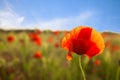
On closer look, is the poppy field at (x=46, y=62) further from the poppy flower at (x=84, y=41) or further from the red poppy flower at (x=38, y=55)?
the poppy flower at (x=84, y=41)

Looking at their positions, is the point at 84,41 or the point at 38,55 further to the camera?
the point at 38,55

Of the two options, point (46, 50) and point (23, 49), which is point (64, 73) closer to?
point (46, 50)

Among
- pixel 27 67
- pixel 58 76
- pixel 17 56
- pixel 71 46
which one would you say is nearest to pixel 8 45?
pixel 17 56

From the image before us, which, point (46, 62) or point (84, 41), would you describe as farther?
point (46, 62)

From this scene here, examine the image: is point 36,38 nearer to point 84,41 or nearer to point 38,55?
point 38,55

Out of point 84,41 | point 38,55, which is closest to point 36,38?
point 38,55

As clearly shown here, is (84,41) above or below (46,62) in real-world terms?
above

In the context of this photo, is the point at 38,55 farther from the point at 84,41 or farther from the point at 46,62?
the point at 84,41

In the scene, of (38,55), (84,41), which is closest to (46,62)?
(38,55)
